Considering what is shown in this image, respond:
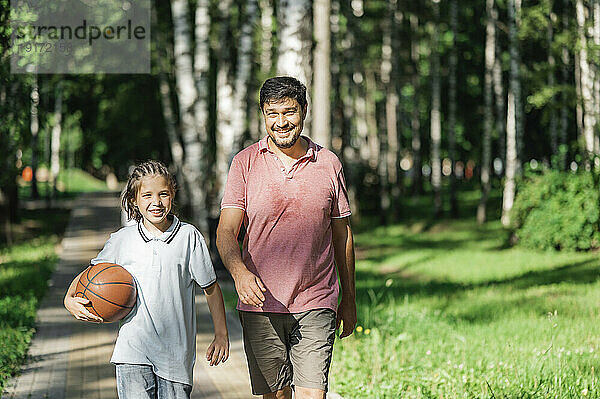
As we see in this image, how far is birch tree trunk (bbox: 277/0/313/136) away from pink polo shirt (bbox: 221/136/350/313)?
8.33 m

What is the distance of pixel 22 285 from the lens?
14594 millimetres

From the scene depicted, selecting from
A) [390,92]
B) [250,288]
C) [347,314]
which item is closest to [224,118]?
[390,92]

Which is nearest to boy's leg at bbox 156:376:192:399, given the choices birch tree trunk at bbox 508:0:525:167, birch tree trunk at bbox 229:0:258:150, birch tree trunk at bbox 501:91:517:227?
birch tree trunk at bbox 229:0:258:150

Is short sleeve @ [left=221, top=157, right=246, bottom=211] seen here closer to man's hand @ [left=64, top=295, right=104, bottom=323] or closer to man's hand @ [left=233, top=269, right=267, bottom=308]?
man's hand @ [left=233, top=269, right=267, bottom=308]

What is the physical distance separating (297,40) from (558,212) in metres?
8.72

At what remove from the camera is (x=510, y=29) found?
27.7 meters

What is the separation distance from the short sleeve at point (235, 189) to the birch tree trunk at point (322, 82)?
10186 millimetres

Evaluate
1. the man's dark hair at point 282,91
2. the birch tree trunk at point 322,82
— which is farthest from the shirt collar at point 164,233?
the birch tree trunk at point 322,82

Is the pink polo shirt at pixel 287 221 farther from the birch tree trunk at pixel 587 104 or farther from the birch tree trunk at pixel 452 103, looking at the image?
the birch tree trunk at pixel 452 103

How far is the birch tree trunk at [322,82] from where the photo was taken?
597 inches

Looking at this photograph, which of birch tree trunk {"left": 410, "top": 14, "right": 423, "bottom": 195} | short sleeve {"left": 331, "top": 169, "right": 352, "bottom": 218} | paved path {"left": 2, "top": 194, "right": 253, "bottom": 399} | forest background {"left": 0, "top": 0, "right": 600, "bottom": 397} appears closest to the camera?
short sleeve {"left": 331, "top": 169, "right": 352, "bottom": 218}

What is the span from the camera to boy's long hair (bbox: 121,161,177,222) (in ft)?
15.5

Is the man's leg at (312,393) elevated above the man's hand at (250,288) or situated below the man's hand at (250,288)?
below

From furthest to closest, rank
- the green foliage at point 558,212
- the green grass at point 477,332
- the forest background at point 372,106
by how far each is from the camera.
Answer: the green foliage at point 558,212 < the forest background at point 372,106 < the green grass at point 477,332
